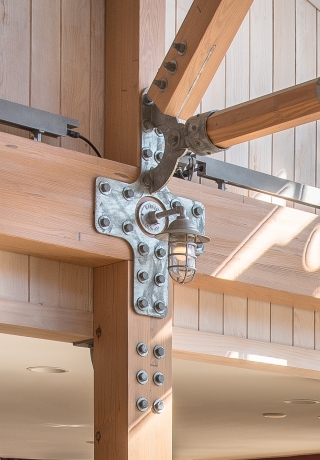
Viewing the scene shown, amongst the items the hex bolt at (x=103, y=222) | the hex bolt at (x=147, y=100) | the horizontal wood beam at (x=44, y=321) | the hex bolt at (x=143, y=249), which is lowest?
the horizontal wood beam at (x=44, y=321)

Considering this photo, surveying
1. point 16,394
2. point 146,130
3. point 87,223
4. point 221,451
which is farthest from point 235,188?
point 221,451

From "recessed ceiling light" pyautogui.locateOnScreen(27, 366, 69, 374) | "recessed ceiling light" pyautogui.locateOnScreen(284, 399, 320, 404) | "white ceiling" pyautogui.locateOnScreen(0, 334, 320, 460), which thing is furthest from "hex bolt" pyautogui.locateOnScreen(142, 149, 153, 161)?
"recessed ceiling light" pyautogui.locateOnScreen(284, 399, 320, 404)

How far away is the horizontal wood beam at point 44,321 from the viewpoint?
2.70 metres

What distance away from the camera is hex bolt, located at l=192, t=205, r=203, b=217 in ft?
10.0

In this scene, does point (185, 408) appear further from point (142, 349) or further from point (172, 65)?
point (172, 65)

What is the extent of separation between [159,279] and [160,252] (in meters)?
0.09

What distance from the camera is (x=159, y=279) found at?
114 inches

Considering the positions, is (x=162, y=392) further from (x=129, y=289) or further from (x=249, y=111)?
(x=249, y=111)

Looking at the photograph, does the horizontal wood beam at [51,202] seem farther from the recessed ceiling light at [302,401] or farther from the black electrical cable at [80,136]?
the recessed ceiling light at [302,401]

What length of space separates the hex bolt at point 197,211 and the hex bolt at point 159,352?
1.62 ft

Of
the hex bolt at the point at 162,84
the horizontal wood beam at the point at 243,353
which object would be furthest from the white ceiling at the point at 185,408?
the hex bolt at the point at 162,84

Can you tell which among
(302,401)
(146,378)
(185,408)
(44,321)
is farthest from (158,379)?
(185,408)

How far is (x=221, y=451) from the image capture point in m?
8.77

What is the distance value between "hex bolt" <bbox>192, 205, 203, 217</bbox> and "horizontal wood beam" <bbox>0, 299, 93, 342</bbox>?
51 cm
